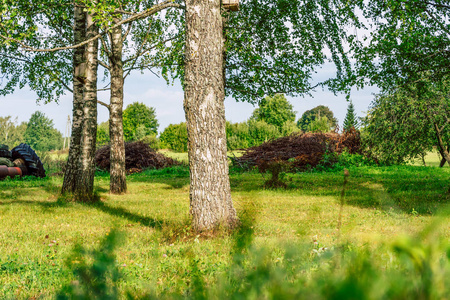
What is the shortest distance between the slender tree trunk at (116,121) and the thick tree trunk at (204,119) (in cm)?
619

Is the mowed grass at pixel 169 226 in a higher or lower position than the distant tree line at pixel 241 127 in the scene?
lower

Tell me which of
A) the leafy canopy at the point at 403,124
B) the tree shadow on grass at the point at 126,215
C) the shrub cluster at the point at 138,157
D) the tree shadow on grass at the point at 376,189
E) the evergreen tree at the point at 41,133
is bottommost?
the tree shadow on grass at the point at 126,215

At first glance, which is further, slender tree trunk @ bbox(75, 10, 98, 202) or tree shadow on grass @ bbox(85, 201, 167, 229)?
slender tree trunk @ bbox(75, 10, 98, 202)

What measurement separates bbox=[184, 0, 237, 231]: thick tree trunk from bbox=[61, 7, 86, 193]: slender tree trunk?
4.87 m

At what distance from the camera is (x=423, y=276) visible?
571 millimetres

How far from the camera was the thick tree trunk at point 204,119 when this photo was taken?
17.8 ft

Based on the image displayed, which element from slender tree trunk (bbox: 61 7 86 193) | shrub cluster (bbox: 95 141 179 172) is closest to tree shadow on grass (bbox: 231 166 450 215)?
slender tree trunk (bbox: 61 7 86 193)

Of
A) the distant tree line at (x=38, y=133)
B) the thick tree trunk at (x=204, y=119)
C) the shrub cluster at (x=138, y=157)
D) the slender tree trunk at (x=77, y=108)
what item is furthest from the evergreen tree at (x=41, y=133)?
the thick tree trunk at (x=204, y=119)

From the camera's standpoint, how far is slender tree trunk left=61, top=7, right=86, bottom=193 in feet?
31.4

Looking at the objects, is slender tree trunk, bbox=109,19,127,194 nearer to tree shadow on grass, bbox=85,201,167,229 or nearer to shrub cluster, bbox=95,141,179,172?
tree shadow on grass, bbox=85,201,167,229

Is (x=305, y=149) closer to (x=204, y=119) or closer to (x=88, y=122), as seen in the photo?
(x=88, y=122)

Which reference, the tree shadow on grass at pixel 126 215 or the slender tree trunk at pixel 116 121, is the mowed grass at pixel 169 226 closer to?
the tree shadow on grass at pixel 126 215

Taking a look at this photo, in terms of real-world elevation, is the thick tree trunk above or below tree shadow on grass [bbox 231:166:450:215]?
above

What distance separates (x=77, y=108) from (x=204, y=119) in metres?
5.83
